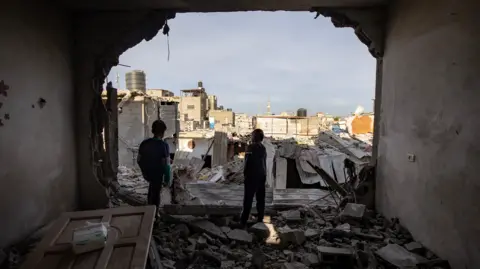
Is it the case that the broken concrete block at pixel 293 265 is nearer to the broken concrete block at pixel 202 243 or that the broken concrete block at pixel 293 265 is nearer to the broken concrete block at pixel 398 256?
the broken concrete block at pixel 398 256

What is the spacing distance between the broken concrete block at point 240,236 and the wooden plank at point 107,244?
4.81ft

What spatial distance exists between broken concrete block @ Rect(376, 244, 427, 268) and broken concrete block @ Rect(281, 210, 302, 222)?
1.33 m

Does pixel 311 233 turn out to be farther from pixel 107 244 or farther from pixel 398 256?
pixel 107 244

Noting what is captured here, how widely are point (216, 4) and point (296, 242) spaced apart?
11.7ft

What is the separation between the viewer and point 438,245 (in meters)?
3.12

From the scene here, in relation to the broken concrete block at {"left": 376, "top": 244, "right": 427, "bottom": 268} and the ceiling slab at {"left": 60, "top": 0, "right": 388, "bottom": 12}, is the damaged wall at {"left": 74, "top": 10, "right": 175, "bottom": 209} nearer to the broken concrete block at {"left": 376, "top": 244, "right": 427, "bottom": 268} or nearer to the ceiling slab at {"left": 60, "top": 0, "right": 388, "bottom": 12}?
the ceiling slab at {"left": 60, "top": 0, "right": 388, "bottom": 12}

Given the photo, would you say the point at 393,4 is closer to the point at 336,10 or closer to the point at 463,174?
the point at 336,10

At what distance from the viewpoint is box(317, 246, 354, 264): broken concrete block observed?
10.6ft

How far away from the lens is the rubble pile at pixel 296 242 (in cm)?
326

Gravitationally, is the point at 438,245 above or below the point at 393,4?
below

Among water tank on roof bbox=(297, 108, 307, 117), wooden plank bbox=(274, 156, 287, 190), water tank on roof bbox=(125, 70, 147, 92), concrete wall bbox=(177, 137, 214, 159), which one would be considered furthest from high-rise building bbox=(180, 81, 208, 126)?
wooden plank bbox=(274, 156, 287, 190)

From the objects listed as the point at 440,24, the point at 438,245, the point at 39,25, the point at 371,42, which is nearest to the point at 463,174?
the point at 438,245

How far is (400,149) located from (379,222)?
118 cm

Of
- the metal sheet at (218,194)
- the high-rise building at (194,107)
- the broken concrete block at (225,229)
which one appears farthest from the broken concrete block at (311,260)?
the high-rise building at (194,107)
